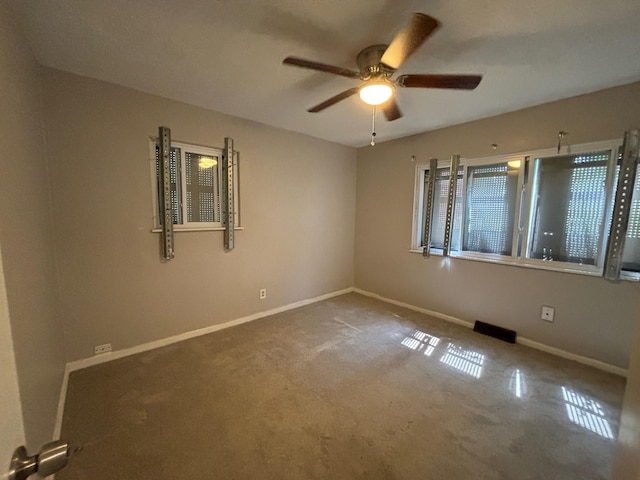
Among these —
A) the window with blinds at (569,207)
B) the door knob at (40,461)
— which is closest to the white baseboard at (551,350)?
the window with blinds at (569,207)

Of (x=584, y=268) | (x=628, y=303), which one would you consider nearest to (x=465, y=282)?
(x=584, y=268)

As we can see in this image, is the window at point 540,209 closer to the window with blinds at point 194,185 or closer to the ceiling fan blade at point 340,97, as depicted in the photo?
the ceiling fan blade at point 340,97

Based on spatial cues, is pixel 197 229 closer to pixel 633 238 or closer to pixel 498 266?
pixel 498 266

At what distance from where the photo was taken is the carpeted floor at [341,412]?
139 cm

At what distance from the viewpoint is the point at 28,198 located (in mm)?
1398

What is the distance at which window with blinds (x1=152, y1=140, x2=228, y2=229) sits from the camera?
251cm

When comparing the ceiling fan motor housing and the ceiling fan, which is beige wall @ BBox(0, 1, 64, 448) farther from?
the ceiling fan motor housing

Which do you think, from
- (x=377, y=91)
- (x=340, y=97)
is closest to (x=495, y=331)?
(x=377, y=91)

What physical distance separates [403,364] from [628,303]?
1860mm

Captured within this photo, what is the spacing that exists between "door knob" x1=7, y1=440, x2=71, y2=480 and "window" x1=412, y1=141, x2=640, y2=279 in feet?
10.9

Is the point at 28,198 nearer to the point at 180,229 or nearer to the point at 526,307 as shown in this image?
Result: the point at 180,229

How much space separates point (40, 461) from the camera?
0.48 m

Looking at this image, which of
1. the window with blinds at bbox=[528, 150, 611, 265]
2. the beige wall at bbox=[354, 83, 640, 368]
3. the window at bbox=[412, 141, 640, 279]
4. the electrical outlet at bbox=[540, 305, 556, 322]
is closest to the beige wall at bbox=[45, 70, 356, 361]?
the beige wall at bbox=[354, 83, 640, 368]

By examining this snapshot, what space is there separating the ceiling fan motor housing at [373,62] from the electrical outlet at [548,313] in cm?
257
